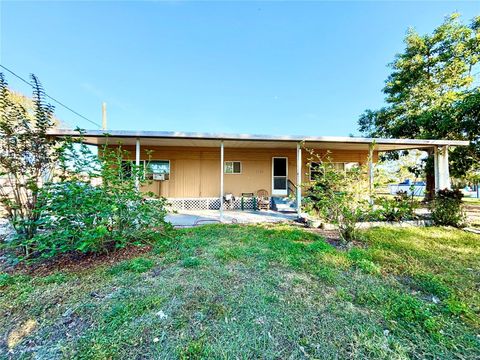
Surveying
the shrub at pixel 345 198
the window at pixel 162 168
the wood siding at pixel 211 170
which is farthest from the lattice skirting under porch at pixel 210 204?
the shrub at pixel 345 198

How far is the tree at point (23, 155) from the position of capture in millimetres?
3209

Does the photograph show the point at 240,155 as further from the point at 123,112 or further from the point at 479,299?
the point at 123,112

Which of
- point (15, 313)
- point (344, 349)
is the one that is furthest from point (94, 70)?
point (344, 349)

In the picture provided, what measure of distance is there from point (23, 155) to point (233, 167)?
7346 millimetres

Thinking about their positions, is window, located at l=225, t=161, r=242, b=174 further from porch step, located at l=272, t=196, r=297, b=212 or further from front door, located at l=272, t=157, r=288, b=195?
porch step, located at l=272, t=196, r=297, b=212

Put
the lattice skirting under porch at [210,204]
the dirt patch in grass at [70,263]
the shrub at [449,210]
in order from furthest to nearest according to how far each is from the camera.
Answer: the lattice skirting under porch at [210,204], the shrub at [449,210], the dirt patch in grass at [70,263]

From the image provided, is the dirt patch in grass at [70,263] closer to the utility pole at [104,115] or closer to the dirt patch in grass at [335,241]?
the dirt patch in grass at [335,241]

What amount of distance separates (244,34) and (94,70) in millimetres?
10580

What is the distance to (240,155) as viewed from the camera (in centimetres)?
A: 986

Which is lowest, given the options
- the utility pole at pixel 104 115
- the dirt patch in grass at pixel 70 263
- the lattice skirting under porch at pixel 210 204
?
the dirt patch in grass at pixel 70 263

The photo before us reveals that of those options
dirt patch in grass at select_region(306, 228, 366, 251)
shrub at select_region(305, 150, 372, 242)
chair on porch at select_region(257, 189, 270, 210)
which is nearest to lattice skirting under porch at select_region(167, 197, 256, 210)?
chair on porch at select_region(257, 189, 270, 210)

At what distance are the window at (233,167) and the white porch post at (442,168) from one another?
25.8 feet

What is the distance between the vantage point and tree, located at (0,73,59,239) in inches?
126

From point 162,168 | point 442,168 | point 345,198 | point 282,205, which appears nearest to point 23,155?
point 345,198
